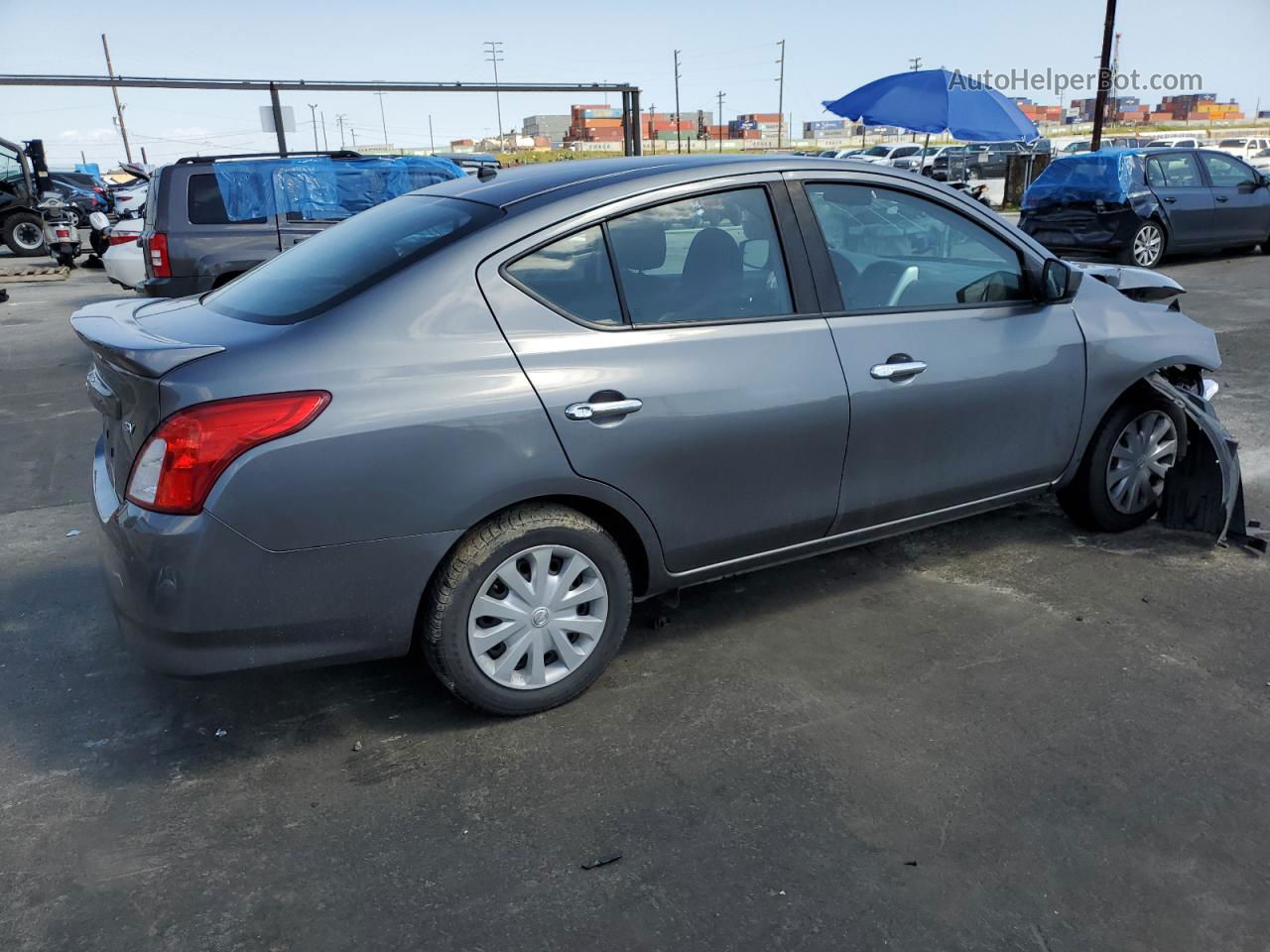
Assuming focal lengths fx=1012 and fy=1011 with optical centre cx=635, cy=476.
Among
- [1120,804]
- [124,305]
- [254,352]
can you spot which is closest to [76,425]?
[124,305]

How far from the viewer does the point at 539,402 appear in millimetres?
2924

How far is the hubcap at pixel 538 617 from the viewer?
300cm

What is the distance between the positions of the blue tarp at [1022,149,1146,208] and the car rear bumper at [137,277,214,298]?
36.0 feet

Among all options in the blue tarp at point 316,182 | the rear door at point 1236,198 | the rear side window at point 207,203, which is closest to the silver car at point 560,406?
the rear side window at point 207,203

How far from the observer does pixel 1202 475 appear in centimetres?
444

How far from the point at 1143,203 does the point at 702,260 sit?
1242 centimetres

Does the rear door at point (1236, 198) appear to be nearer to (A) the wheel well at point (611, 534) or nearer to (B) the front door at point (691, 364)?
(B) the front door at point (691, 364)

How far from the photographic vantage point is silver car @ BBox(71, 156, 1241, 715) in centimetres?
269

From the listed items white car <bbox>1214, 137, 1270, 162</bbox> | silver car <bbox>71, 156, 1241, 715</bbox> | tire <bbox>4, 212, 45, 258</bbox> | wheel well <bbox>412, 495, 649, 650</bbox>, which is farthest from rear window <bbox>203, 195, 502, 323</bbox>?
white car <bbox>1214, 137, 1270, 162</bbox>

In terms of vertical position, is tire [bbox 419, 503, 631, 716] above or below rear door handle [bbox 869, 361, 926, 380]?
below

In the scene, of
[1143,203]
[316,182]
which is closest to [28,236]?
[316,182]

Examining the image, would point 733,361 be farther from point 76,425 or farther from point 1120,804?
point 76,425

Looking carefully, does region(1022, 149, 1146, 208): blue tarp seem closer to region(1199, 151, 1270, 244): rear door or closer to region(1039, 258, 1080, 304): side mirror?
region(1199, 151, 1270, 244): rear door

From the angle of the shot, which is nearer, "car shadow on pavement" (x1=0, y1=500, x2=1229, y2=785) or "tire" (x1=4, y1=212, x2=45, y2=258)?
"car shadow on pavement" (x1=0, y1=500, x2=1229, y2=785)
